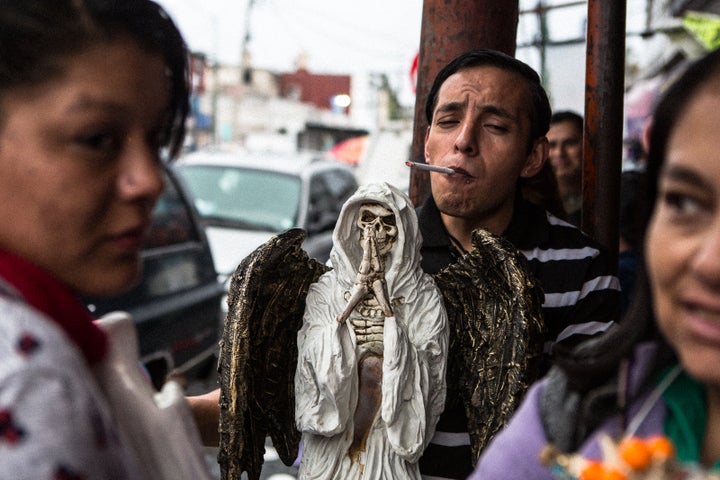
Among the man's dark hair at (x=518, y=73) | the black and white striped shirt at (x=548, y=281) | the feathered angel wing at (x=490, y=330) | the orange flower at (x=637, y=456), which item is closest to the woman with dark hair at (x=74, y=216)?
the orange flower at (x=637, y=456)

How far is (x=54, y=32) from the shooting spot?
3.39 ft

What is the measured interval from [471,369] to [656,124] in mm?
1283

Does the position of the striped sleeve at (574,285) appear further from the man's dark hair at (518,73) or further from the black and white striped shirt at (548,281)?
the man's dark hair at (518,73)

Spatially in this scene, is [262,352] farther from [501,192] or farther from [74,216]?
[74,216]

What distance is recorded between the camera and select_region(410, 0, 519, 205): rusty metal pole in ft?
10.8

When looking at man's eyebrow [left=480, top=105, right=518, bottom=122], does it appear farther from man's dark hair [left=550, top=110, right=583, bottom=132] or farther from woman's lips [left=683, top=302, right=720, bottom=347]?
man's dark hair [left=550, top=110, right=583, bottom=132]

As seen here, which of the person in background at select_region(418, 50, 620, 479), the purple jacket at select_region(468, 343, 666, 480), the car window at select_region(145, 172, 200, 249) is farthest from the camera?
the car window at select_region(145, 172, 200, 249)

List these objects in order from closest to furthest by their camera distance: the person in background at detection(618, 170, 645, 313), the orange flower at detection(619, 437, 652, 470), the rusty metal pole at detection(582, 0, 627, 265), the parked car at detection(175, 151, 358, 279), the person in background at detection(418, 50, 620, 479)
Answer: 1. the orange flower at detection(619, 437, 652, 470)
2. the person in background at detection(418, 50, 620, 479)
3. the rusty metal pole at detection(582, 0, 627, 265)
4. the person in background at detection(618, 170, 645, 313)
5. the parked car at detection(175, 151, 358, 279)

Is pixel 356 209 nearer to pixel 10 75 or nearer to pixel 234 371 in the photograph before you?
pixel 234 371

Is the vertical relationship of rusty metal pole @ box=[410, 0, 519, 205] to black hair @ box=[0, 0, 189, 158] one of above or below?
above

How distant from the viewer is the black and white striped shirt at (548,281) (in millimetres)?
2260

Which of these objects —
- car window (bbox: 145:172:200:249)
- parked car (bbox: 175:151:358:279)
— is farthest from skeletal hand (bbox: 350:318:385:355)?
parked car (bbox: 175:151:358:279)

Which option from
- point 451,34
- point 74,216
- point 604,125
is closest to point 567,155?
point 604,125

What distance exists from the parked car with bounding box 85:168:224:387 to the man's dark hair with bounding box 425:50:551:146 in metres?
3.03
